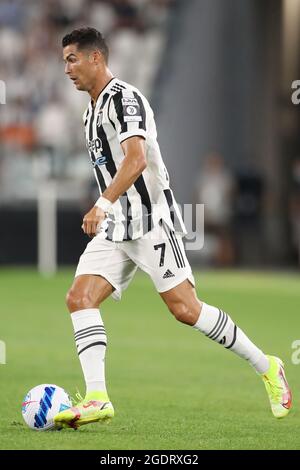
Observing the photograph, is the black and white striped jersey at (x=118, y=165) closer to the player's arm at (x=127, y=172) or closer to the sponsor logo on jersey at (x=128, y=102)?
the sponsor logo on jersey at (x=128, y=102)

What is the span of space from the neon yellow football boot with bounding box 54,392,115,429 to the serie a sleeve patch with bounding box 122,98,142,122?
61.2 inches

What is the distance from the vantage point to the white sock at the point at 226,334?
7.27 metres

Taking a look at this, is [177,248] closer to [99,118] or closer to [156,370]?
[99,118]

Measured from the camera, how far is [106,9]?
24.4 meters

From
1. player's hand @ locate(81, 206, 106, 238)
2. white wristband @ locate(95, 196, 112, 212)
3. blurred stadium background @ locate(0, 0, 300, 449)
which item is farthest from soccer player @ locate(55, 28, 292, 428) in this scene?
blurred stadium background @ locate(0, 0, 300, 449)

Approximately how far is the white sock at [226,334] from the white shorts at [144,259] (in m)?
0.24

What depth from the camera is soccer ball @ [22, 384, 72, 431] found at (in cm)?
688

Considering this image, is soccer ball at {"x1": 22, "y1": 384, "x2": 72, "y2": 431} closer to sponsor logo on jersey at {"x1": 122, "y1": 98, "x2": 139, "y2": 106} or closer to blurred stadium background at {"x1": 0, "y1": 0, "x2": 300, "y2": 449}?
sponsor logo on jersey at {"x1": 122, "y1": 98, "x2": 139, "y2": 106}

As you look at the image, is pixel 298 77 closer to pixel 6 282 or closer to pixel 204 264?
pixel 204 264

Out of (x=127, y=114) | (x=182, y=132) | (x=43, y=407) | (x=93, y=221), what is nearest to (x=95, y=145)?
(x=127, y=114)

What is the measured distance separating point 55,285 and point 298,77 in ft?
27.0

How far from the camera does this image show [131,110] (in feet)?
23.0

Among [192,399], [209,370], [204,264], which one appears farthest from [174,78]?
[192,399]

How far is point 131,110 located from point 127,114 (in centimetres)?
4
